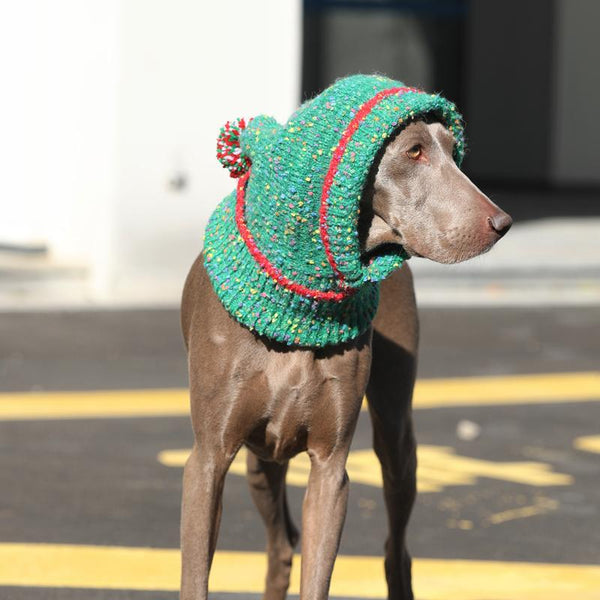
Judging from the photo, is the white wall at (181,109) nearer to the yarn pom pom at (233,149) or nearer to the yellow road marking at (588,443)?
the yellow road marking at (588,443)

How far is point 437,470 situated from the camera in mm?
7332

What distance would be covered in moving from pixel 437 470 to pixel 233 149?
335cm

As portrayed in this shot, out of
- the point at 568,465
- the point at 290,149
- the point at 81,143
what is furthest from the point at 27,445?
the point at 81,143

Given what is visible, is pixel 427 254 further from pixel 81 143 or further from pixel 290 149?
pixel 81 143

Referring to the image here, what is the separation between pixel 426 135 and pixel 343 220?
30 centimetres

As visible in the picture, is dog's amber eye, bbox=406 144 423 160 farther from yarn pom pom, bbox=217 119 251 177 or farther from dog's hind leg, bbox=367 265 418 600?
dog's hind leg, bbox=367 265 418 600

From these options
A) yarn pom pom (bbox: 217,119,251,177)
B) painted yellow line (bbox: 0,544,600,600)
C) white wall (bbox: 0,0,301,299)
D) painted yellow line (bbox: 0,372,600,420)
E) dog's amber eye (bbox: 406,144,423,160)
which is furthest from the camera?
white wall (bbox: 0,0,301,299)

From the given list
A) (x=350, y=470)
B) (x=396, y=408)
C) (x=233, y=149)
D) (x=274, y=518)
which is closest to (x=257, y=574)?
(x=274, y=518)

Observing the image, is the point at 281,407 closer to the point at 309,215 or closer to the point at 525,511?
the point at 309,215

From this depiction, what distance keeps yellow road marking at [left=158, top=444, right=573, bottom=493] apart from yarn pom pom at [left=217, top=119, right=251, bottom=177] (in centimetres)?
291

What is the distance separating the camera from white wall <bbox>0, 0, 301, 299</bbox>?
1236cm

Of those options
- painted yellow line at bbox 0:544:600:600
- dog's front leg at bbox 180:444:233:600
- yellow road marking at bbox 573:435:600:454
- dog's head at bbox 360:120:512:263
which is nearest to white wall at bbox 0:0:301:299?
yellow road marking at bbox 573:435:600:454

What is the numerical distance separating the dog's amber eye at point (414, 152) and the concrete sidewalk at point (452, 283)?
8342 millimetres

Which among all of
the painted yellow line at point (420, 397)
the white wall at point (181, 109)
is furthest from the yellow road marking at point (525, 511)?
the white wall at point (181, 109)
